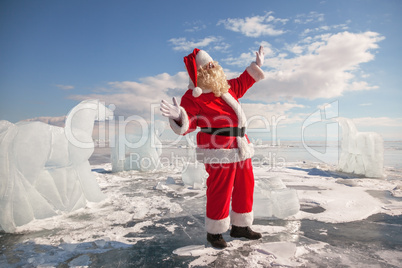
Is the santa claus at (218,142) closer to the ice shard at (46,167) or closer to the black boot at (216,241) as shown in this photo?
the black boot at (216,241)

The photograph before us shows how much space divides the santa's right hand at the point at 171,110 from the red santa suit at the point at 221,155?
7 cm

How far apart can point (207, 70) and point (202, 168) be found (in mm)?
3092

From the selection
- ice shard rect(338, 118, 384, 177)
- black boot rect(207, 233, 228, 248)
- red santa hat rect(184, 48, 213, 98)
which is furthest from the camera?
ice shard rect(338, 118, 384, 177)

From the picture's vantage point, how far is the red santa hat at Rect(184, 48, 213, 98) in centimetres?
223

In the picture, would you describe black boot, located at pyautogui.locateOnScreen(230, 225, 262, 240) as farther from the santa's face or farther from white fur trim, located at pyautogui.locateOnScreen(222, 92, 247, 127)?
the santa's face

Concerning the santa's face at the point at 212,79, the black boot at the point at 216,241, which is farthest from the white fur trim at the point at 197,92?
the black boot at the point at 216,241

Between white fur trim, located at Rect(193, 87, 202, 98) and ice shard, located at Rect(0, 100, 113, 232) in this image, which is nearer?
white fur trim, located at Rect(193, 87, 202, 98)

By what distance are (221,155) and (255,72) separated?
1.13 meters

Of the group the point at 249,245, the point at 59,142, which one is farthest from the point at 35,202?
the point at 249,245

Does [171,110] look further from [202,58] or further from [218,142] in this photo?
[202,58]

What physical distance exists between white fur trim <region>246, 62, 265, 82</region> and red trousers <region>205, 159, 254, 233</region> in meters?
1.02

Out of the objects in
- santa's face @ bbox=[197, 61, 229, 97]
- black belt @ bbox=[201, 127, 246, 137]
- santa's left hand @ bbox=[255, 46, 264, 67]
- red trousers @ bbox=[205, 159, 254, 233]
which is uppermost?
santa's left hand @ bbox=[255, 46, 264, 67]

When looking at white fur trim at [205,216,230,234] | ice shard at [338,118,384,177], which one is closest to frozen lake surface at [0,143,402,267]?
white fur trim at [205,216,230,234]

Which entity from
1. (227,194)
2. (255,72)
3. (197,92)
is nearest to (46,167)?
(197,92)
